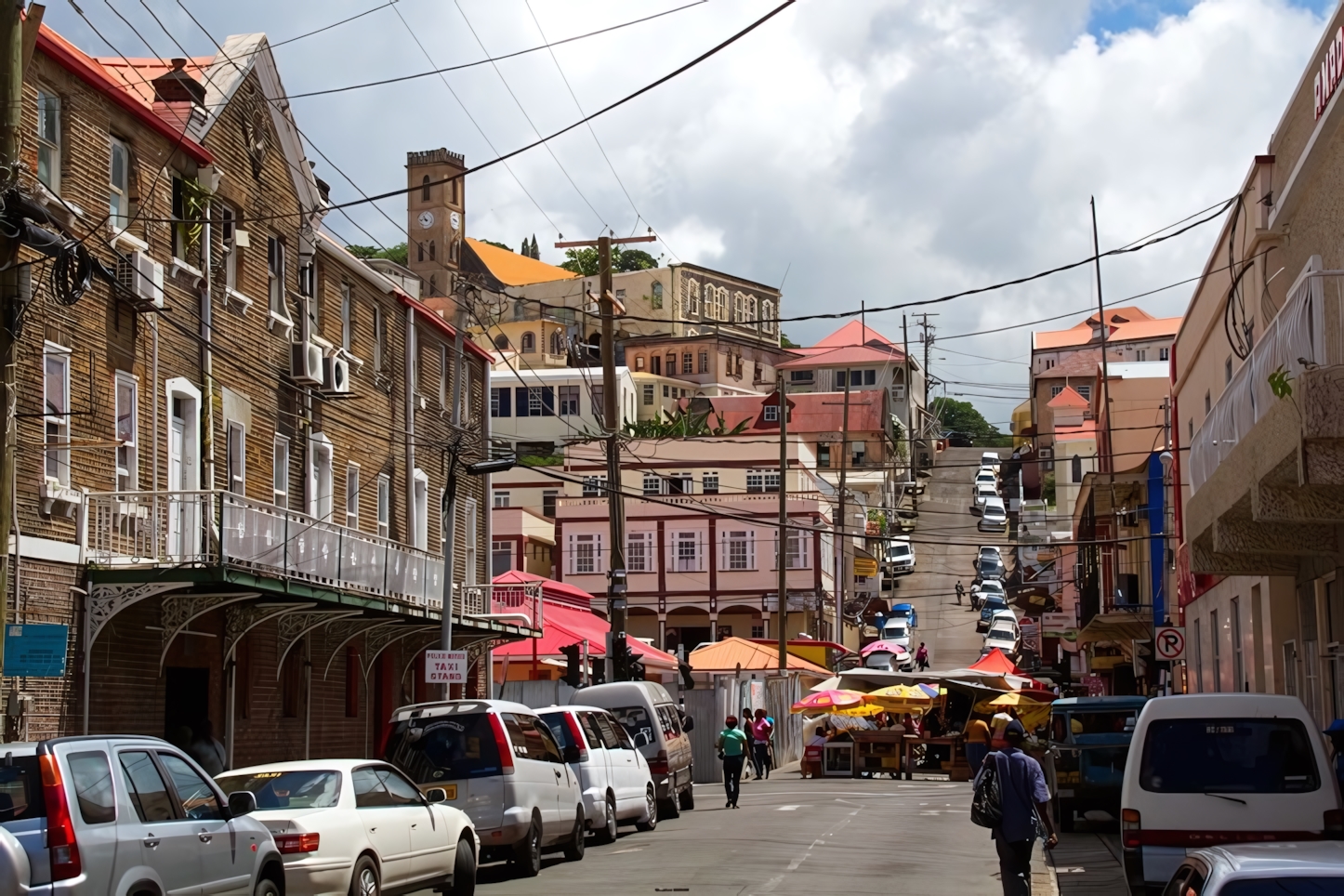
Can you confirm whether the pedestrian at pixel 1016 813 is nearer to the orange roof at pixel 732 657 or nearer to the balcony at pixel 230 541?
the balcony at pixel 230 541

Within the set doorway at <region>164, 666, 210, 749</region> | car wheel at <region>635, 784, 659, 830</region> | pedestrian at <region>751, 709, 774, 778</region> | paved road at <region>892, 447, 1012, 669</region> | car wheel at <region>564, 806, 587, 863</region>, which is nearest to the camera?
car wheel at <region>564, 806, 587, 863</region>

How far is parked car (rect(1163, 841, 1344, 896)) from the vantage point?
6.51 m

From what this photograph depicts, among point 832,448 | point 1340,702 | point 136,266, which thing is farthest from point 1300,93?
point 832,448

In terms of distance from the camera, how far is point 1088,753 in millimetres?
25375

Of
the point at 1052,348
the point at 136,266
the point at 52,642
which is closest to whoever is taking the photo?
the point at 52,642

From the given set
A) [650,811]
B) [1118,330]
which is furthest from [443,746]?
[1118,330]

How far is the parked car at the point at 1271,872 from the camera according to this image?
6512 mm

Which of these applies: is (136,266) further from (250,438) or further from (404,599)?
(404,599)

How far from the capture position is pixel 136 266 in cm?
2247

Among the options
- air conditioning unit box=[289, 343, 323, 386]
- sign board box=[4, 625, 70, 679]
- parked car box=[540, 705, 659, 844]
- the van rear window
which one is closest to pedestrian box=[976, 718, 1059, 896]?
the van rear window

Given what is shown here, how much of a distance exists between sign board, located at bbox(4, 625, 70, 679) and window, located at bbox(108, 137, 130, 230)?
9.28 m

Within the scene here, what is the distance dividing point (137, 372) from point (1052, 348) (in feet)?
440

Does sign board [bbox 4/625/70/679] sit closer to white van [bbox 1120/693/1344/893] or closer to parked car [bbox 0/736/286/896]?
parked car [bbox 0/736/286/896]

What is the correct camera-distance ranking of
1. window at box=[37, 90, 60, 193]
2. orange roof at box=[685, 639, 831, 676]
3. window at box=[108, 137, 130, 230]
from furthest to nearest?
orange roof at box=[685, 639, 831, 676] → window at box=[108, 137, 130, 230] → window at box=[37, 90, 60, 193]
